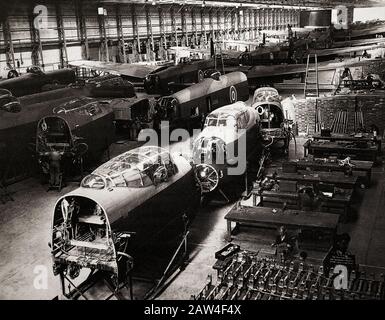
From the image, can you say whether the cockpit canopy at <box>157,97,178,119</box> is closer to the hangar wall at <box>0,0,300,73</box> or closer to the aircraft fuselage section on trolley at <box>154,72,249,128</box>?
the aircraft fuselage section on trolley at <box>154,72,249,128</box>

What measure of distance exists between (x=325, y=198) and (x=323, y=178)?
1278mm

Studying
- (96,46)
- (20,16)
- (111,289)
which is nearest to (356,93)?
(111,289)

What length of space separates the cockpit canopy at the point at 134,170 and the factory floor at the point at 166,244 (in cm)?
178

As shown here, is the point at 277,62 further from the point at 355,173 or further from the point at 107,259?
the point at 107,259

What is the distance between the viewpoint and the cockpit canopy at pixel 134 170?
1041 cm

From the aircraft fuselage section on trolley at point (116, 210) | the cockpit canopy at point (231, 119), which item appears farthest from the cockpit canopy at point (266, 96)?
the aircraft fuselage section on trolley at point (116, 210)

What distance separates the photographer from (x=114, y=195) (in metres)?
9.91

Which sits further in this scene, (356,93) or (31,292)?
(356,93)

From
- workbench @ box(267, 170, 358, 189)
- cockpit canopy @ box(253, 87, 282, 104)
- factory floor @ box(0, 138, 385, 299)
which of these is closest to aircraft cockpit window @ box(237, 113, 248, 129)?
workbench @ box(267, 170, 358, 189)

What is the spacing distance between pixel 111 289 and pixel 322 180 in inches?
299

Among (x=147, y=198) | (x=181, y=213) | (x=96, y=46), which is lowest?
(x=181, y=213)

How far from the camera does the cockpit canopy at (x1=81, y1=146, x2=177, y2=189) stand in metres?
10.4

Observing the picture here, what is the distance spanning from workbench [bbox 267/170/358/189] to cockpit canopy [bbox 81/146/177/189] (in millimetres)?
4309

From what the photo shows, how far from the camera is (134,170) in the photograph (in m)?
10.9
